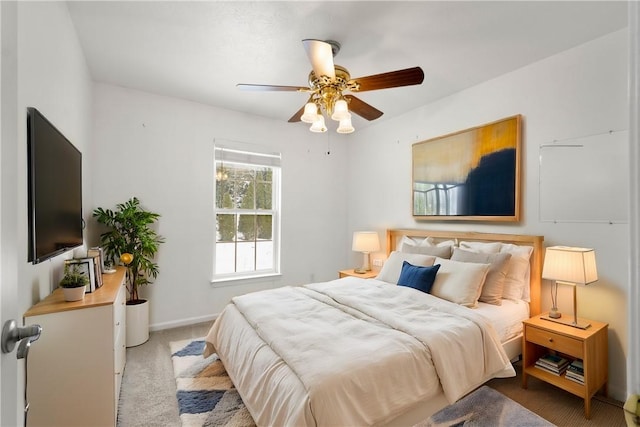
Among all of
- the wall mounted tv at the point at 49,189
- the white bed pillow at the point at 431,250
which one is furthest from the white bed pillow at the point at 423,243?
the wall mounted tv at the point at 49,189

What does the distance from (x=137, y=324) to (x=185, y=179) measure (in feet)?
5.50

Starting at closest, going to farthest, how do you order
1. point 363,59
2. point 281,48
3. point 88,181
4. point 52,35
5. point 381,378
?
1. point 381,378
2. point 52,35
3. point 281,48
4. point 363,59
5. point 88,181

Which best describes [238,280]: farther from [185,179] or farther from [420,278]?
[420,278]

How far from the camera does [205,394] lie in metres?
2.26

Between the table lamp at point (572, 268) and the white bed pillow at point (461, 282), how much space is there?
0.45m

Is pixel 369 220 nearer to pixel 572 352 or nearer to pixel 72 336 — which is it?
pixel 572 352

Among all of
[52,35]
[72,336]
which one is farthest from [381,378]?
[52,35]

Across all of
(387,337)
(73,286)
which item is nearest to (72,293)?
(73,286)

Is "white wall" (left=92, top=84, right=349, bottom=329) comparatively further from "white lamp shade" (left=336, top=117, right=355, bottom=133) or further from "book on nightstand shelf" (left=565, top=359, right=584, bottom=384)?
"book on nightstand shelf" (left=565, top=359, right=584, bottom=384)

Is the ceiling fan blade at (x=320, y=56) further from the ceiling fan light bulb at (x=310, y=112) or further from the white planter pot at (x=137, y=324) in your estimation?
the white planter pot at (x=137, y=324)

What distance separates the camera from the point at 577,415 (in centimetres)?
207

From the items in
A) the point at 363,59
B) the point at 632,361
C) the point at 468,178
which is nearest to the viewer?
the point at 632,361

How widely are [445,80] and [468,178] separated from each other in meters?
1.04

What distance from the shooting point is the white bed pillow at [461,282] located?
8.33 ft
